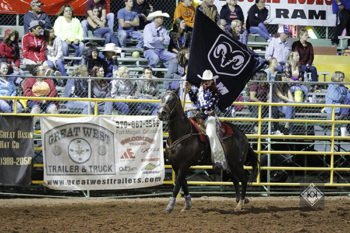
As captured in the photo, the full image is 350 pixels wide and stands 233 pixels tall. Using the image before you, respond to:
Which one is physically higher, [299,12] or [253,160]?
[299,12]

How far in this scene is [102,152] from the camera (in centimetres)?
1614

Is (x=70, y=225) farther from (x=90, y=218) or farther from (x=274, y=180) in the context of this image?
(x=274, y=180)

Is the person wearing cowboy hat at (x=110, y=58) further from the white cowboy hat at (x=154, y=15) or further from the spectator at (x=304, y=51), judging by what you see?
the spectator at (x=304, y=51)

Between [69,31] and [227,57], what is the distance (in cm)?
508

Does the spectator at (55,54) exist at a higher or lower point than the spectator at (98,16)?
lower

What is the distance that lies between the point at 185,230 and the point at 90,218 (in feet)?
6.33

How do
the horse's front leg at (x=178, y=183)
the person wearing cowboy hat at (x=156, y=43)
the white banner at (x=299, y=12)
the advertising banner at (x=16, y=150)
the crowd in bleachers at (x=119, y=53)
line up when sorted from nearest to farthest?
the horse's front leg at (x=178, y=183) → the advertising banner at (x=16, y=150) → the crowd in bleachers at (x=119, y=53) → the person wearing cowboy hat at (x=156, y=43) → the white banner at (x=299, y=12)

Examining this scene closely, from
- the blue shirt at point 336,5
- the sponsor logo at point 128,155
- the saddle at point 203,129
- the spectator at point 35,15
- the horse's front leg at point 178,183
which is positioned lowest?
the horse's front leg at point 178,183

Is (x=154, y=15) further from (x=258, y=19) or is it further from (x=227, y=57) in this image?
(x=227, y=57)

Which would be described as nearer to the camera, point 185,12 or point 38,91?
point 38,91

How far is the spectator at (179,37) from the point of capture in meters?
19.3

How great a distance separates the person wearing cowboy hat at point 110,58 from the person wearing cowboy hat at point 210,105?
139 inches

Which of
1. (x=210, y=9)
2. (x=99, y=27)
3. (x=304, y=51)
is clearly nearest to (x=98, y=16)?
(x=99, y=27)

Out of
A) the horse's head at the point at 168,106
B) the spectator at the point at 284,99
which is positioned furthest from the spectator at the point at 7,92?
the spectator at the point at 284,99
